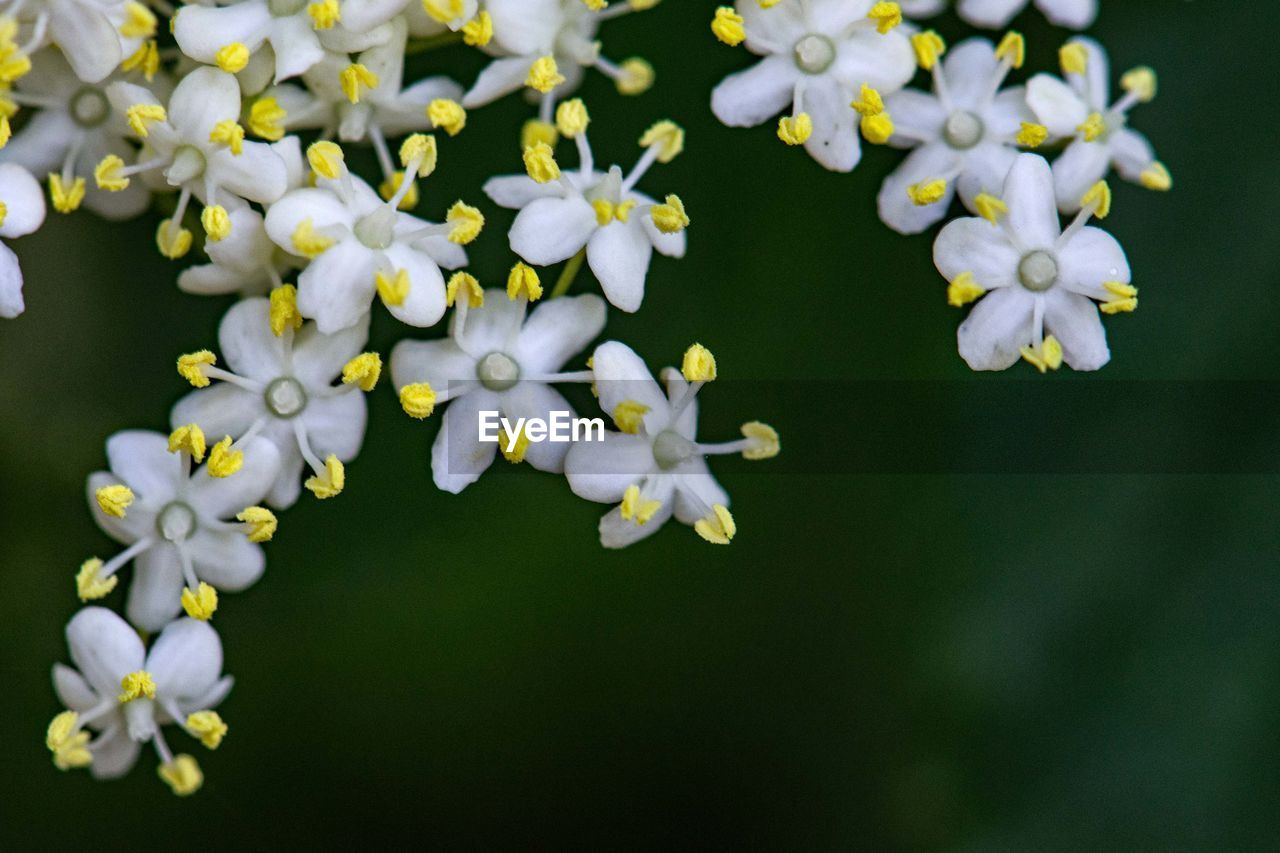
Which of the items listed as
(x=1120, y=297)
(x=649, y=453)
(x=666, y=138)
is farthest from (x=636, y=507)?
(x=1120, y=297)

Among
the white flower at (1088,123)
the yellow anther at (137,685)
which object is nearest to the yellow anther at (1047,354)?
the white flower at (1088,123)

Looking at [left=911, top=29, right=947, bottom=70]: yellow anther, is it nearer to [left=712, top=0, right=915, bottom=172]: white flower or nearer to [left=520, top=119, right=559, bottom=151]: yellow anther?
[left=712, top=0, right=915, bottom=172]: white flower

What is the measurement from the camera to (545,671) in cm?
134

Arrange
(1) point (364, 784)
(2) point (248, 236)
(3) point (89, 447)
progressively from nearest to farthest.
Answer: (2) point (248, 236) → (3) point (89, 447) → (1) point (364, 784)

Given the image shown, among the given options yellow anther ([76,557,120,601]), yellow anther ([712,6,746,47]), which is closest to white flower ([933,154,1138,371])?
yellow anther ([712,6,746,47])

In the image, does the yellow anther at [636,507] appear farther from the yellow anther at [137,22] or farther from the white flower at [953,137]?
the yellow anther at [137,22]

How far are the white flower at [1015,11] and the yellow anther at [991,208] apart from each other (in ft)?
0.65

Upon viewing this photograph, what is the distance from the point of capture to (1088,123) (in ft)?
3.70

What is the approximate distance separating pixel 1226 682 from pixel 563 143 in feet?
2.38

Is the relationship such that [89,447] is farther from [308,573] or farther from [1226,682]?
[1226,682]

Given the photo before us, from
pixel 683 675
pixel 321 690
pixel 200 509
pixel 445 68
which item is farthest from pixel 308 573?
pixel 445 68

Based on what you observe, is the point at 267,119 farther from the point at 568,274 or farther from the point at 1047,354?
the point at 1047,354

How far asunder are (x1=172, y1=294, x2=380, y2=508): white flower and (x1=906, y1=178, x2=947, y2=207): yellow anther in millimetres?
405

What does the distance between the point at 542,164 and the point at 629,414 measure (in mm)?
183
